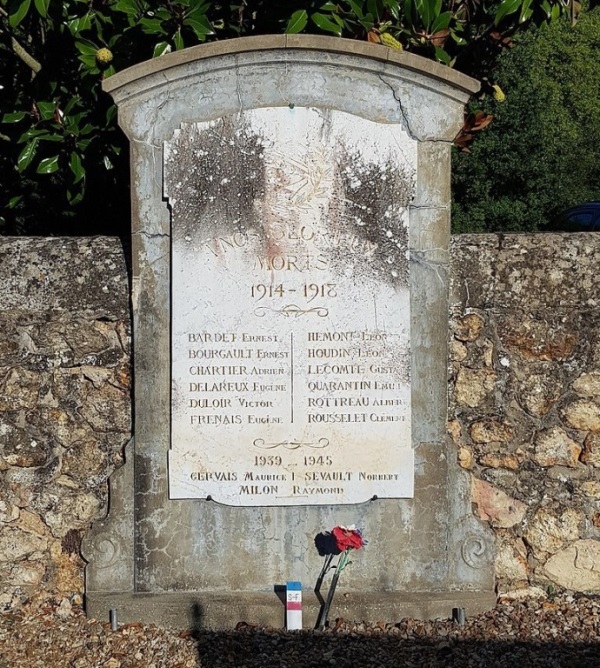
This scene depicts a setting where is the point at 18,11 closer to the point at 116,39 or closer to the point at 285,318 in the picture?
the point at 116,39

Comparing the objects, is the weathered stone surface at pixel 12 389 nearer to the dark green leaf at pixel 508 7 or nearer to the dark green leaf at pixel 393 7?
the dark green leaf at pixel 393 7

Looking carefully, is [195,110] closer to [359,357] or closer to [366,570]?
[359,357]

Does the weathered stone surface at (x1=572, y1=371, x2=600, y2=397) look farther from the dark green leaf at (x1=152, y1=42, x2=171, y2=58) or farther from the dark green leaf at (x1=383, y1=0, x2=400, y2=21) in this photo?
the dark green leaf at (x1=152, y1=42, x2=171, y2=58)

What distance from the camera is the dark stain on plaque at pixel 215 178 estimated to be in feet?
15.0

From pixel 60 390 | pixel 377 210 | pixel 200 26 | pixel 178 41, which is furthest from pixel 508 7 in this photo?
pixel 60 390

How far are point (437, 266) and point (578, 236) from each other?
0.69m

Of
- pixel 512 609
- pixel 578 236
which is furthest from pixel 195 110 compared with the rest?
pixel 512 609

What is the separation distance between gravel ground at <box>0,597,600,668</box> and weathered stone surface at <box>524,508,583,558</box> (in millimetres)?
262

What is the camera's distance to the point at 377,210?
15.0 feet

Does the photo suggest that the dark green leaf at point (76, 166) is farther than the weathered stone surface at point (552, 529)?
Yes

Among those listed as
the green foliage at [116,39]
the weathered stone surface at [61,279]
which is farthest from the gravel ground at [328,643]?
the green foliage at [116,39]

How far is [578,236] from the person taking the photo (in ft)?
15.6

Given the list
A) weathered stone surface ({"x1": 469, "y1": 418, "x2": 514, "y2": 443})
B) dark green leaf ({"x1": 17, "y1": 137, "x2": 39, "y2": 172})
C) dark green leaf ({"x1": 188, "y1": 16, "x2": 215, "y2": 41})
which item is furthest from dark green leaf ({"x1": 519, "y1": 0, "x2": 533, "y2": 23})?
dark green leaf ({"x1": 17, "y1": 137, "x2": 39, "y2": 172})

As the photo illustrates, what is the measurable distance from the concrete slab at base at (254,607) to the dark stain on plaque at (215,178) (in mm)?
1601
